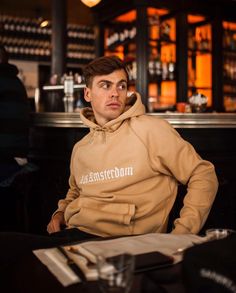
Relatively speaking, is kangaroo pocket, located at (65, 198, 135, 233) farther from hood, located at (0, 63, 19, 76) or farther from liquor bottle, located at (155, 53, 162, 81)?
liquor bottle, located at (155, 53, 162, 81)

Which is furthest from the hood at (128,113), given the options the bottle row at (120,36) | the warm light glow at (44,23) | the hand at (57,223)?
the warm light glow at (44,23)

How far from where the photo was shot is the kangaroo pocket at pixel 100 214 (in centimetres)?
A: 155

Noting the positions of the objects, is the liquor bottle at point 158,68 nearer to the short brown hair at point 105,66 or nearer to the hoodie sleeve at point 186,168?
the short brown hair at point 105,66

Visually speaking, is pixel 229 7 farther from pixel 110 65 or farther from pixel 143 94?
pixel 110 65

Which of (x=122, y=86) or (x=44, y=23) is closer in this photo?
(x=122, y=86)

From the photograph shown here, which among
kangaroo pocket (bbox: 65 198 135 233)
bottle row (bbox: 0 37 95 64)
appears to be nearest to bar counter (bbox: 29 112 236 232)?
kangaroo pocket (bbox: 65 198 135 233)

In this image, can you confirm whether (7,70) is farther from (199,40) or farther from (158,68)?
(199,40)

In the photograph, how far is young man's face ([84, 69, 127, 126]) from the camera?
1.70 meters

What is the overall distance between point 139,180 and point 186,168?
0.18 metres

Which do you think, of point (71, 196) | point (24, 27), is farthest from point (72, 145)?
point (24, 27)

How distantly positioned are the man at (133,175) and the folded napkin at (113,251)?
1.27 ft

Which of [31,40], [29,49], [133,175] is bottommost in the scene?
[133,175]

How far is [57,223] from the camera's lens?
1.77 meters

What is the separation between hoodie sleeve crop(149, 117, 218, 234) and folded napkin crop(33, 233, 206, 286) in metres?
0.37
